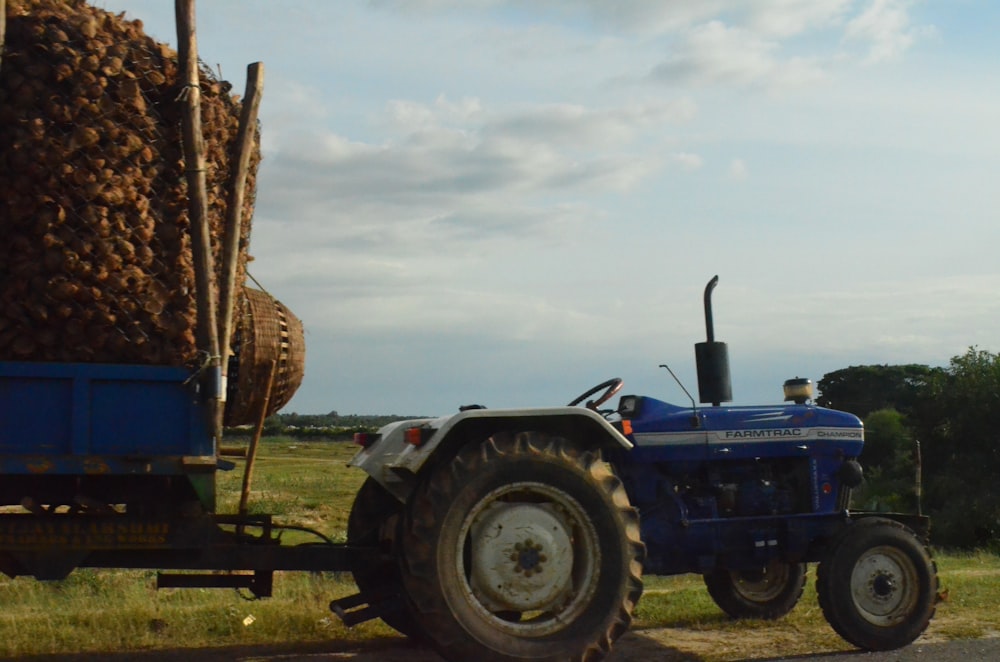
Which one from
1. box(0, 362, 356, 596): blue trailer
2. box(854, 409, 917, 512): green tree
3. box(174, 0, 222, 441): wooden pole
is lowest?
box(854, 409, 917, 512): green tree

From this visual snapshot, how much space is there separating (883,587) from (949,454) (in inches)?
1071

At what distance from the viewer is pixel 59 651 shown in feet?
22.7

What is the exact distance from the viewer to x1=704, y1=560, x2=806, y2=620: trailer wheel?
8.26 m

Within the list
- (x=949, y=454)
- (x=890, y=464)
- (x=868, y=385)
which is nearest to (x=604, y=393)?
(x=949, y=454)

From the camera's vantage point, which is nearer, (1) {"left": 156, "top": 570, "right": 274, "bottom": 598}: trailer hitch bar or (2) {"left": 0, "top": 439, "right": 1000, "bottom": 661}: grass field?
(1) {"left": 156, "top": 570, "right": 274, "bottom": 598}: trailer hitch bar

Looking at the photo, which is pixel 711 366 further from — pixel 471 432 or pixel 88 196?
pixel 88 196

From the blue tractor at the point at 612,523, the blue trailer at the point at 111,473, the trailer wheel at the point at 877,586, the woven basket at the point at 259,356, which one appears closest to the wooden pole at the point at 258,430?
the woven basket at the point at 259,356

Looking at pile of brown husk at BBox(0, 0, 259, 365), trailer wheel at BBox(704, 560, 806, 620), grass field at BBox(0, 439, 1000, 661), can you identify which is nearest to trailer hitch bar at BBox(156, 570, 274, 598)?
grass field at BBox(0, 439, 1000, 661)

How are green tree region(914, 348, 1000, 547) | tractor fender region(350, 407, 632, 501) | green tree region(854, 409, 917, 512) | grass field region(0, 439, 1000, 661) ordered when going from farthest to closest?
green tree region(854, 409, 917, 512)
green tree region(914, 348, 1000, 547)
grass field region(0, 439, 1000, 661)
tractor fender region(350, 407, 632, 501)

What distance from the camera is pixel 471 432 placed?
6.44 metres

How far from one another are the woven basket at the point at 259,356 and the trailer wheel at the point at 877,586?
12.2 ft

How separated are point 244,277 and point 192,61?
1333mm

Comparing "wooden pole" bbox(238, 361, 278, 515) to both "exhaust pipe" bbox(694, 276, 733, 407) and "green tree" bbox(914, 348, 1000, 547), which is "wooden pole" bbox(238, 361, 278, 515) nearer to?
"exhaust pipe" bbox(694, 276, 733, 407)

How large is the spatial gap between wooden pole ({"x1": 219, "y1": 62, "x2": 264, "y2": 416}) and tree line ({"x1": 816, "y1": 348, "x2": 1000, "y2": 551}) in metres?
23.9
